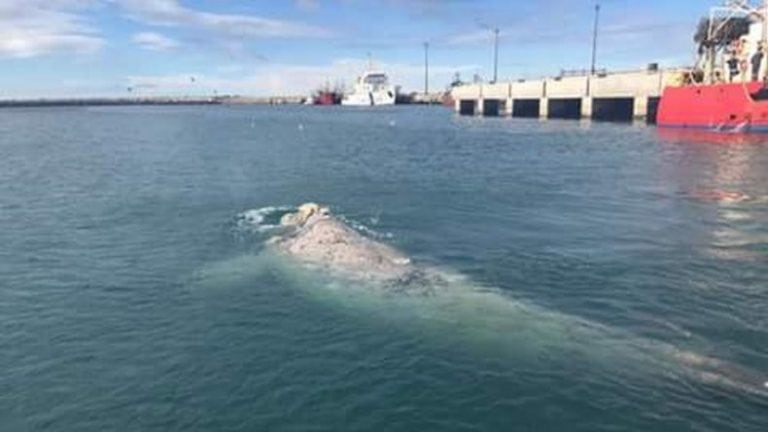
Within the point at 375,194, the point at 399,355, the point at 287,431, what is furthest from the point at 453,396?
the point at 375,194

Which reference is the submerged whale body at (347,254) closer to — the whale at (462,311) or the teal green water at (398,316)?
the whale at (462,311)

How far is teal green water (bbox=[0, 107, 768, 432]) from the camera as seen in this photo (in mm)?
14055

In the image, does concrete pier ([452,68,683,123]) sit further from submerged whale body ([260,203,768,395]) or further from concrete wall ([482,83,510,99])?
submerged whale body ([260,203,768,395])

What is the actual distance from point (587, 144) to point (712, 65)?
27.3 metres

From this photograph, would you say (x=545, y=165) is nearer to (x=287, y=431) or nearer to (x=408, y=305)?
(x=408, y=305)

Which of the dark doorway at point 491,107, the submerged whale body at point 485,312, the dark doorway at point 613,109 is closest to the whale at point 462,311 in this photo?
the submerged whale body at point 485,312

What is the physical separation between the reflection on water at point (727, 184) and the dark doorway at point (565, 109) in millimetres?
59425

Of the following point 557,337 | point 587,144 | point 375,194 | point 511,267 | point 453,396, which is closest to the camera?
point 453,396

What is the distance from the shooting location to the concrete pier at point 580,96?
11275cm

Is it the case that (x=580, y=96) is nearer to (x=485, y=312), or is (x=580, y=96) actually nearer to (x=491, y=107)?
(x=491, y=107)

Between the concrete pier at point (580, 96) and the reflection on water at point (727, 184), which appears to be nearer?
the reflection on water at point (727, 184)

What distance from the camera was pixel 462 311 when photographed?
19281 mm

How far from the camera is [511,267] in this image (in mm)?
24547

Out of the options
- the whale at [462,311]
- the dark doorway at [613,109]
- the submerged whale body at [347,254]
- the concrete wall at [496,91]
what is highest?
the concrete wall at [496,91]
